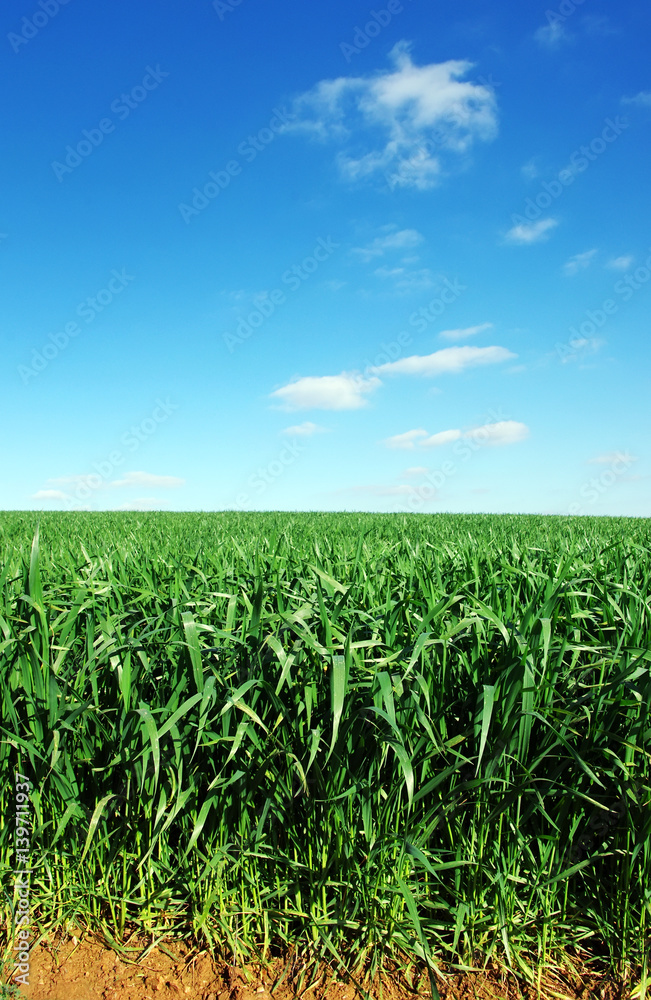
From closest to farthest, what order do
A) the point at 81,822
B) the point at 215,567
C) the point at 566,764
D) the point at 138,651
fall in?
the point at 566,764 → the point at 138,651 → the point at 81,822 → the point at 215,567

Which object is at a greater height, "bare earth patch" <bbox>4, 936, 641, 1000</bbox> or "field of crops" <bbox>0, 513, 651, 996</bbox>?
"field of crops" <bbox>0, 513, 651, 996</bbox>

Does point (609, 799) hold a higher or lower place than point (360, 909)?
higher

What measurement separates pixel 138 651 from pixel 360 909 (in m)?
1.24

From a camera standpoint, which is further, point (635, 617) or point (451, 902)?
point (635, 617)

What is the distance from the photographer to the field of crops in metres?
1.96

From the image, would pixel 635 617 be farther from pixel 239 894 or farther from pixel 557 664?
pixel 239 894

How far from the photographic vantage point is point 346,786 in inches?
79.5

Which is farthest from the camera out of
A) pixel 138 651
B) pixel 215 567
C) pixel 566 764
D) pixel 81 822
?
pixel 215 567

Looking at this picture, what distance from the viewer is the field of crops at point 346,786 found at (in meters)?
1.96

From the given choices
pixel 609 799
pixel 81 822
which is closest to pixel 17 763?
pixel 81 822

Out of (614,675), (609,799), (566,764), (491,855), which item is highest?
(614,675)

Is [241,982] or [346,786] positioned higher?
[346,786]

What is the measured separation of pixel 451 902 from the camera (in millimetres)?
2131

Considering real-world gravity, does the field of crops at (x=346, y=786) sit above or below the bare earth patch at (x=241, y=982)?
above
